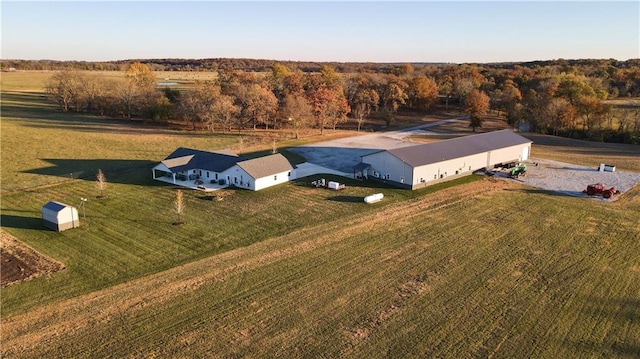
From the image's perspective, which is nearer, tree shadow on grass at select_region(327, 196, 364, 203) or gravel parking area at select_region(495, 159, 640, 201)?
tree shadow on grass at select_region(327, 196, 364, 203)

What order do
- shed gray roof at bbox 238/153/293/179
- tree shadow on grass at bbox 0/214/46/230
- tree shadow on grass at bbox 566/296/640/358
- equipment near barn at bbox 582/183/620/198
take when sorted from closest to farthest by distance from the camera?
1. tree shadow on grass at bbox 566/296/640/358
2. tree shadow on grass at bbox 0/214/46/230
3. equipment near barn at bbox 582/183/620/198
4. shed gray roof at bbox 238/153/293/179

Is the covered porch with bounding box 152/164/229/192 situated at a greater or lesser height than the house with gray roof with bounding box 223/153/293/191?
lesser

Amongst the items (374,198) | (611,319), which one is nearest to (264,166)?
(374,198)

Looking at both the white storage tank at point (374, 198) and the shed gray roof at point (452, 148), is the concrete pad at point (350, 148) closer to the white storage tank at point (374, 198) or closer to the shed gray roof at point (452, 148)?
the shed gray roof at point (452, 148)

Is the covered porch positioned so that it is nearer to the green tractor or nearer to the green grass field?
the green grass field

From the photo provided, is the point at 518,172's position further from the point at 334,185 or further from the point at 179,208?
the point at 179,208

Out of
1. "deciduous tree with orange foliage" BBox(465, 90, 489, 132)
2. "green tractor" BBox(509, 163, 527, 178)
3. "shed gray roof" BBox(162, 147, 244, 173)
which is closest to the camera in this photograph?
"shed gray roof" BBox(162, 147, 244, 173)

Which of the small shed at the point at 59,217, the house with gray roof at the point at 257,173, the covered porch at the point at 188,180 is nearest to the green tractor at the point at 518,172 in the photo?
the house with gray roof at the point at 257,173

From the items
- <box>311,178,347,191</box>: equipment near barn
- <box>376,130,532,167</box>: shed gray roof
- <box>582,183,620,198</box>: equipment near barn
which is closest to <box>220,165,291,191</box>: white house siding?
<box>311,178,347,191</box>: equipment near barn
